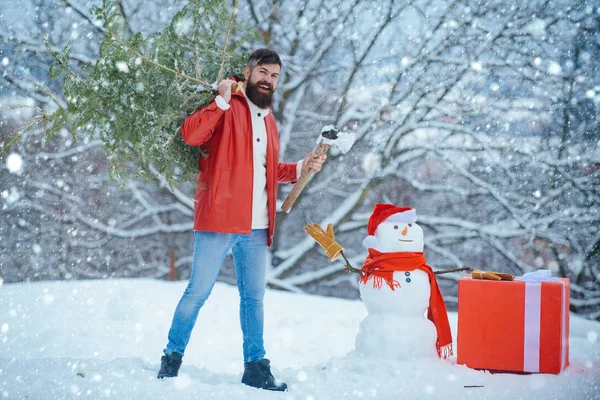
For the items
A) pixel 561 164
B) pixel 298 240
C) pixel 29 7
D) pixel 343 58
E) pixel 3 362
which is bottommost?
pixel 3 362

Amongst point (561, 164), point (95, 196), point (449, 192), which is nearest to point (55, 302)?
point (95, 196)

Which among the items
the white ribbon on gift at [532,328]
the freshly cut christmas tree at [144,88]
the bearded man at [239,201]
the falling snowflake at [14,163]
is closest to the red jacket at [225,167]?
the bearded man at [239,201]

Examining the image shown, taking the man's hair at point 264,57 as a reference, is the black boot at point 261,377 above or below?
below

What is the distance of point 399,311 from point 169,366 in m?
1.27

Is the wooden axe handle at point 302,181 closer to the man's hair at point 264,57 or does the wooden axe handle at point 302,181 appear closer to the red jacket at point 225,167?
the red jacket at point 225,167

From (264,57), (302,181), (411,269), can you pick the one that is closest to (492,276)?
(411,269)

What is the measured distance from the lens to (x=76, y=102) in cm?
268

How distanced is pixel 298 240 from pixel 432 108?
7.69 ft

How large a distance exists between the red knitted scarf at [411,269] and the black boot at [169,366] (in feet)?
3.78

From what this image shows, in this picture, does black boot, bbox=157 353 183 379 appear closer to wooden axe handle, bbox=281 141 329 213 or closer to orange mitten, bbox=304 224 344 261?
wooden axe handle, bbox=281 141 329 213

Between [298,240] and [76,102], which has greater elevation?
[76,102]

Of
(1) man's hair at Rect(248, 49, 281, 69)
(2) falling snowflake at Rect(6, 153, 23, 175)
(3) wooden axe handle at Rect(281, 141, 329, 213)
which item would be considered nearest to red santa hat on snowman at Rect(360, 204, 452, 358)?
(3) wooden axe handle at Rect(281, 141, 329, 213)

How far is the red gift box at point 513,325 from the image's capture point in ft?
9.45

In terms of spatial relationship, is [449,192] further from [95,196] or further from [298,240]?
[95,196]
